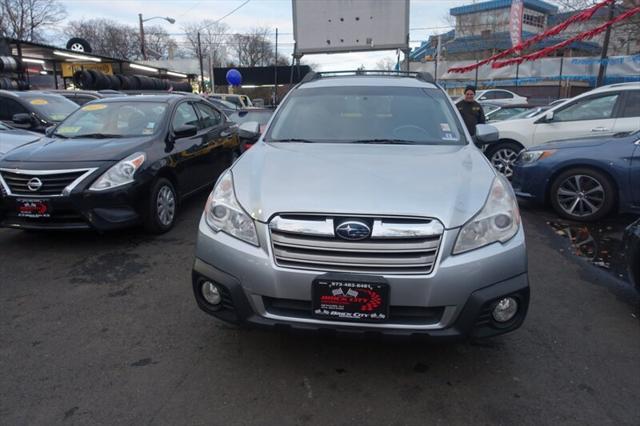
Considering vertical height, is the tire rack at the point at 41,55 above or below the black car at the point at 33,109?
above

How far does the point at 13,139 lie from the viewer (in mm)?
6730

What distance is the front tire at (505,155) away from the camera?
811 centimetres

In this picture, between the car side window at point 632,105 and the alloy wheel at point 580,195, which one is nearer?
the alloy wheel at point 580,195

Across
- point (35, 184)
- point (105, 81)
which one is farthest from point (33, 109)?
point (105, 81)

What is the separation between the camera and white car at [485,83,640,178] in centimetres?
694

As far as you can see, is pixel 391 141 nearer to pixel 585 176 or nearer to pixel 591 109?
pixel 585 176

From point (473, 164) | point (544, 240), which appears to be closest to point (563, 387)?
point (473, 164)

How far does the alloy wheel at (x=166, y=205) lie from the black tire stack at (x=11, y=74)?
13.1m

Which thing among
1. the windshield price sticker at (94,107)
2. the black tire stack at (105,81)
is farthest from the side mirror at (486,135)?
the black tire stack at (105,81)

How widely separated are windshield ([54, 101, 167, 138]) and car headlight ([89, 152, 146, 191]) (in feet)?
2.40

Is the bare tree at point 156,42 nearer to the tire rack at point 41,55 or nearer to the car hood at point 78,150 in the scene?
the tire rack at point 41,55

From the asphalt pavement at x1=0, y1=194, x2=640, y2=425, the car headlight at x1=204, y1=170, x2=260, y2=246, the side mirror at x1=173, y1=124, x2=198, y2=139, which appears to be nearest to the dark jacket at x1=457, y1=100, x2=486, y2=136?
the asphalt pavement at x1=0, y1=194, x2=640, y2=425

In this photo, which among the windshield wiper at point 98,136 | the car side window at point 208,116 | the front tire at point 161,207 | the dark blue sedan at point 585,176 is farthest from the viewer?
the car side window at point 208,116

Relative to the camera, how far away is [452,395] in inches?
95.7
